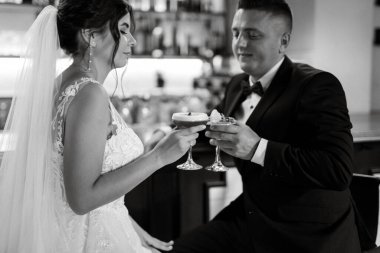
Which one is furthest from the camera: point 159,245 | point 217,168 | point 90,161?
point 217,168

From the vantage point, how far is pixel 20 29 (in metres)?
5.23

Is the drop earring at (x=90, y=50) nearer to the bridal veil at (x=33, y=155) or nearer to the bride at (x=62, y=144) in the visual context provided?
the bride at (x=62, y=144)

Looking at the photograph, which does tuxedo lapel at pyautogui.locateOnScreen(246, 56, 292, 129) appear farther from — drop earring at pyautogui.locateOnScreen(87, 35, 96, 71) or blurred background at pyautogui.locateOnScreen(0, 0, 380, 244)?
drop earring at pyautogui.locateOnScreen(87, 35, 96, 71)

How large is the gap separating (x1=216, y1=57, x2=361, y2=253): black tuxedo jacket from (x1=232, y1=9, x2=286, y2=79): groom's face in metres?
0.17

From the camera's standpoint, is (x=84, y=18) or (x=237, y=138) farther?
(x=237, y=138)

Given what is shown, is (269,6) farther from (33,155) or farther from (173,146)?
(33,155)

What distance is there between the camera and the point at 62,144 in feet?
5.76

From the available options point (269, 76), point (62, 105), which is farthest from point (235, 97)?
point (62, 105)

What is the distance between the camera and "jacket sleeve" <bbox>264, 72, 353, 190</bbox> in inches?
79.9

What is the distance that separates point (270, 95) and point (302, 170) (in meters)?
0.43

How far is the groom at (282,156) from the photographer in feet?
6.72

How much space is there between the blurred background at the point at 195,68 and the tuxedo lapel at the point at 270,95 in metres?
0.73

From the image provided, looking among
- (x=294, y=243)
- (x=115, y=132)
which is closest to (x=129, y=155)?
(x=115, y=132)

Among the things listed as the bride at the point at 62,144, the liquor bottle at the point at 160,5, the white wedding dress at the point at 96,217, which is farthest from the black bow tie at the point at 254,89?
the liquor bottle at the point at 160,5
